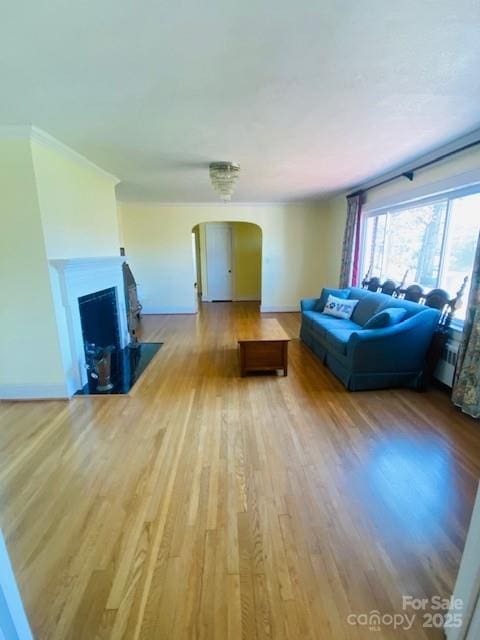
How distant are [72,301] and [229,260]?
586 cm

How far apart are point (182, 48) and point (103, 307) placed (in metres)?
3.26

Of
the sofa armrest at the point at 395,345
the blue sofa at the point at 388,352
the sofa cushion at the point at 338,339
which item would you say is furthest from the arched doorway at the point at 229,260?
Answer: the sofa armrest at the point at 395,345

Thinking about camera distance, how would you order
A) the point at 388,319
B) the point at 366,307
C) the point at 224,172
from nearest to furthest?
the point at 388,319 < the point at 224,172 < the point at 366,307

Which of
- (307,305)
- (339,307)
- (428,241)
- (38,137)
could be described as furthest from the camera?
(307,305)

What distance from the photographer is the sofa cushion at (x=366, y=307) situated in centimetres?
381

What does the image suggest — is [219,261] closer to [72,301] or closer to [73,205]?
[73,205]

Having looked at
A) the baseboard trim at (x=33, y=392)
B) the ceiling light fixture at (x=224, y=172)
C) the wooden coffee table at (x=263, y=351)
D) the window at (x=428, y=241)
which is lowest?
the baseboard trim at (x=33, y=392)

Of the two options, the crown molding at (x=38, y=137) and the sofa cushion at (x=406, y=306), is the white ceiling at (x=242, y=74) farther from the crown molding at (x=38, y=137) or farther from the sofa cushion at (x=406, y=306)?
the sofa cushion at (x=406, y=306)

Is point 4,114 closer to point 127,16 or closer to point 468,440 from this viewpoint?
point 127,16

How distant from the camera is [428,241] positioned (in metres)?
3.66

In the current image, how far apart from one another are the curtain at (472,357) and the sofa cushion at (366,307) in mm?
1147

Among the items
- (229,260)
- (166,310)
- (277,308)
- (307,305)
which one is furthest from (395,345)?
(229,260)

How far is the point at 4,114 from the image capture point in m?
2.16

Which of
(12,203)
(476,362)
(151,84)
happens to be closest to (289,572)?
(476,362)
